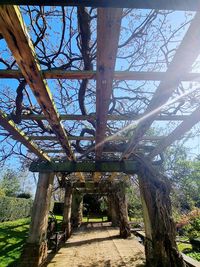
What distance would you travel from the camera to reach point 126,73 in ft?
7.98

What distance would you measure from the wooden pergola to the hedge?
1309 cm

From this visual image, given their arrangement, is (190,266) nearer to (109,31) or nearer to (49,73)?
(49,73)

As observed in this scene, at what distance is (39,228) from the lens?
249 inches

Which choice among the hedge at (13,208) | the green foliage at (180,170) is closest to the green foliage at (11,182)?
the hedge at (13,208)

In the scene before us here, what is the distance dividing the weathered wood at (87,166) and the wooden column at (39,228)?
0.73ft

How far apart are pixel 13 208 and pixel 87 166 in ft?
52.5

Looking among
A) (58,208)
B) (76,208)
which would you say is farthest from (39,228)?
(58,208)

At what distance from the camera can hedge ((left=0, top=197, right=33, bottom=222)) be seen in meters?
18.4

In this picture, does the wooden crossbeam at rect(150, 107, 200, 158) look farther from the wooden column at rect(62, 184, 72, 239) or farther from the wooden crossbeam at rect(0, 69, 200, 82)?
the wooden column at rect(62, 184, 72, 239)

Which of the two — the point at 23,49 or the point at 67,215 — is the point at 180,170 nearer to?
the point at 67,215

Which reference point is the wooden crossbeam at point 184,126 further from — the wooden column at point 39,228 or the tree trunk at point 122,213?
the tree trunk at point 122,213

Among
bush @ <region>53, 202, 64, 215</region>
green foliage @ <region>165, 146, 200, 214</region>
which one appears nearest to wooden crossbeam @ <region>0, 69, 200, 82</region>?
green foliage @ <region>165, 146, 200, 214</region>

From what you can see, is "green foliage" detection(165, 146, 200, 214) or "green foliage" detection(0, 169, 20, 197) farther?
"green foliage" detection(0, 169, 20, 197)

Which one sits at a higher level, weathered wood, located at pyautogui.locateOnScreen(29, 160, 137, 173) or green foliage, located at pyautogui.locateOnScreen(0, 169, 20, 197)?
green foliage, located at pyautogui.locateOnScreen(0, 169, 20, 197)
